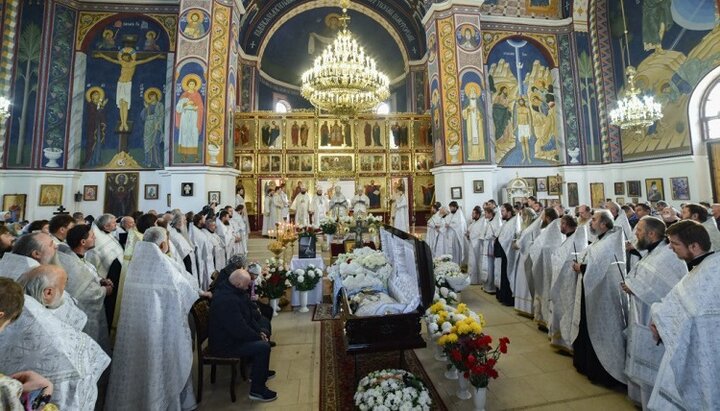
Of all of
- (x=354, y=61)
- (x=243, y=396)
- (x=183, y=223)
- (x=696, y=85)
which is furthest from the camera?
(x=696, y=85)

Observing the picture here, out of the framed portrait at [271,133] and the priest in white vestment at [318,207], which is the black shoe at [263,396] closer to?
the priest in white vestment at [318,207]

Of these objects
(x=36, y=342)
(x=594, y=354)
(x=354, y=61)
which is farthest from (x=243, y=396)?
(x=354, y=61)

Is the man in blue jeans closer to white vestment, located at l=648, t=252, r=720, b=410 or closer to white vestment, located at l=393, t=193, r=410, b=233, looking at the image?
white vestment, located at l=648, t=252, r=720, b=410

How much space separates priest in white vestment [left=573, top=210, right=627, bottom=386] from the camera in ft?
10.9

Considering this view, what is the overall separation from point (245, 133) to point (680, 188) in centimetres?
1684

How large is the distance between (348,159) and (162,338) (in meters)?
12.9

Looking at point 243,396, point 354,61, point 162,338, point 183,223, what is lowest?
point 243,396

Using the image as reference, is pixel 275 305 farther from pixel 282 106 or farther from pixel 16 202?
pixel 282 106

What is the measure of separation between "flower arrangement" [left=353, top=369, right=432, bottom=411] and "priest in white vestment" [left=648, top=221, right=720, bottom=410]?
5.31ft

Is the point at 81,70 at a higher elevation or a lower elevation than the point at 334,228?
higher

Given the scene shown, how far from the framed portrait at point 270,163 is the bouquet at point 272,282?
9.68 meters

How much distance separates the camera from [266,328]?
13.7ft

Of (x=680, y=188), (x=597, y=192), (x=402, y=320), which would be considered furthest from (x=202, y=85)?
(x=680, y=188)

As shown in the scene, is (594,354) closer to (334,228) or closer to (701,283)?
(701,283)
